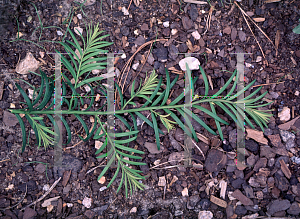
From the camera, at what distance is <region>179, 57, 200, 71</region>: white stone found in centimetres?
166

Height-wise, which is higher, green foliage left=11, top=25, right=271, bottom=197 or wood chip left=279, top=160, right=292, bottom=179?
green foliage left=11, top=25, right=271, bottom=197

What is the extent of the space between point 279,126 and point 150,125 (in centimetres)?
97

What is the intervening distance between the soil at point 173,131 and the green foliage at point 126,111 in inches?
3.7

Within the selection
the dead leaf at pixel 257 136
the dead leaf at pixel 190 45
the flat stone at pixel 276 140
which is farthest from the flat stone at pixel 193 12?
the flat stone at pixel 276 140

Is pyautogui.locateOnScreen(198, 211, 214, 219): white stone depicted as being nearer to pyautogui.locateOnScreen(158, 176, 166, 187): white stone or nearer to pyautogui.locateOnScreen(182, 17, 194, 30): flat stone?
pyautogui.locateOnScreen(158, 176, 166, 187): white stone

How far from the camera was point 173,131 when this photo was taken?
167 centimetres

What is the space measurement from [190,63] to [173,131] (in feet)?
1.69

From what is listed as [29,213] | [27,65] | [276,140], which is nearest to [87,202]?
[29,213]

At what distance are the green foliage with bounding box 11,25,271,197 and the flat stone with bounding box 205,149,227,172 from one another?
0.18 meters

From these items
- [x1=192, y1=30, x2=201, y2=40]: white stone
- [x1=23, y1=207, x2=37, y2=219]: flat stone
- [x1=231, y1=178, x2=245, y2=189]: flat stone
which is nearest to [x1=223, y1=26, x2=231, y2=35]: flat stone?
[x1=192, y1=30, x2=201, y2=40]: white stone

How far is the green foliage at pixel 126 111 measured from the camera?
5.06 feet

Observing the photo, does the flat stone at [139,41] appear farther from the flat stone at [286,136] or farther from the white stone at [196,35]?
the flat stone at [286,136]

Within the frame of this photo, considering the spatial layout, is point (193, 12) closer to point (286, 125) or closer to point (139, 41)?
point (139, 41)

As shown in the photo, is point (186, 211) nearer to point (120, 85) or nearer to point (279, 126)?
point (279, 126)
